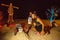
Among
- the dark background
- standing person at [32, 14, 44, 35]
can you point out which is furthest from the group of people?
the dark background

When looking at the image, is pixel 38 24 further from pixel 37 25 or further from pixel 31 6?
pixel 31 6

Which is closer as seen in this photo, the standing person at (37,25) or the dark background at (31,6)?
the standing person at (37,25)

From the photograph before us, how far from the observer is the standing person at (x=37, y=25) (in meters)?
2.00

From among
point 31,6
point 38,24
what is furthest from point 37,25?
point 31,6

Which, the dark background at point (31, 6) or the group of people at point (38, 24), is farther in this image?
the dark background at point (31, 6)

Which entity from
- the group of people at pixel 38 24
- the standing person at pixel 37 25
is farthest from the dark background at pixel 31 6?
the standing person at pixel 37 25

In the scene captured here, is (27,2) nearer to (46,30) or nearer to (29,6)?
(29,6)

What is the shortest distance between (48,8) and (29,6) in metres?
0.27

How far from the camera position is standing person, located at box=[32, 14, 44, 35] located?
2001 millimetres

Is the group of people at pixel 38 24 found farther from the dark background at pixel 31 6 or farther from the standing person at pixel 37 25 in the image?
the dark background at pixel 31 6

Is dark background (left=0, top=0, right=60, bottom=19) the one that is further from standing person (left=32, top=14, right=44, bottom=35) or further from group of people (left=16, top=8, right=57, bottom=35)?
standing person (left=32, top=14, right=44, bottom=35)

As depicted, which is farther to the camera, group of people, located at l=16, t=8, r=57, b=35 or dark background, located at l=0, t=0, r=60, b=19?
dark background, located at l=0, t=0, r=60, b=19

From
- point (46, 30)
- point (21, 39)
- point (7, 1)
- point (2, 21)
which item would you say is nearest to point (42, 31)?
point (46, 30)

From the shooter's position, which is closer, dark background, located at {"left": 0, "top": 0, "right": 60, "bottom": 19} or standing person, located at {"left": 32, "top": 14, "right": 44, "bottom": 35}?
standing person, located at {"left": 32, "top": 14, "right": 44, "bottom": 35}
